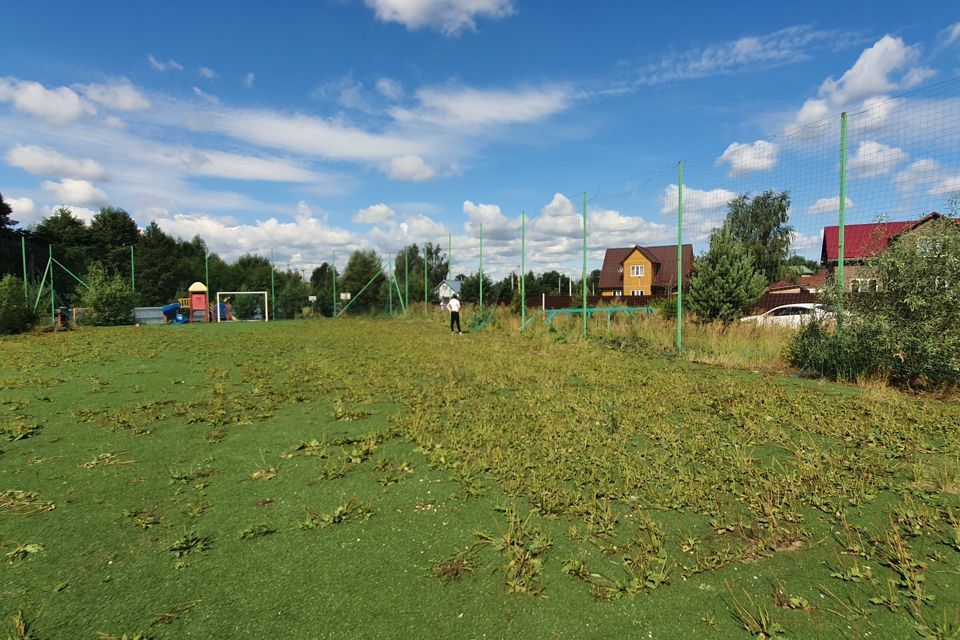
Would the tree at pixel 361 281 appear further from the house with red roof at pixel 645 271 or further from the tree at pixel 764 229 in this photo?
the tree at pixel 764 229

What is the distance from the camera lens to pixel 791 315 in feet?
36.3

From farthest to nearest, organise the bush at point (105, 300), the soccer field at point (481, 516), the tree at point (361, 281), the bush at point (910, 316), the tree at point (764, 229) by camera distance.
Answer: the tree at point (361, 281) < the bush at point (105, 300) < the tree at point (764, 229) < the bush at point (910, 316) < the soccer field at point (481, 516)

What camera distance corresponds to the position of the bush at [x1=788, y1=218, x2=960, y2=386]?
5910mm

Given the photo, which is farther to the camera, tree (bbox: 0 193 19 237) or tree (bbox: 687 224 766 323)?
tree (bbox: 0 193 19 237)

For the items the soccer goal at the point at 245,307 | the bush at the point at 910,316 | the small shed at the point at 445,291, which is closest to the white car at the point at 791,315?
the bush at the point at 910,316

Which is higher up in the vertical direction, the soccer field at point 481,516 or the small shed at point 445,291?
the small shed at point 445,291

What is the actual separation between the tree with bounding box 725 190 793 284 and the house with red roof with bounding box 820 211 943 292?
3.85 feet

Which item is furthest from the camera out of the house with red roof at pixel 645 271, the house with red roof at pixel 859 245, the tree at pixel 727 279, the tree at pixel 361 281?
the tree at pixel 361 281

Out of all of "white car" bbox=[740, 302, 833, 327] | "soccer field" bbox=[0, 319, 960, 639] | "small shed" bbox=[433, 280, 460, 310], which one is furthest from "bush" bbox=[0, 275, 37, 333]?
"white car" bbox=[740, 302, 833, 327]

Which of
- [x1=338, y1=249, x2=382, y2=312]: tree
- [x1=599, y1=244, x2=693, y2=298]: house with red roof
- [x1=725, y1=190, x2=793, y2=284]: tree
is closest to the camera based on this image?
[x1=725, y1=190, x2=793, y2=284]: tree

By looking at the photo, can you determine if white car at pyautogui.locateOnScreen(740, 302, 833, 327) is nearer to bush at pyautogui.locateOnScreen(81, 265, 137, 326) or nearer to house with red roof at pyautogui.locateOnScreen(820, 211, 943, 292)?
house with red roof at pyautogui.locateOnScreen(820, 211, 943, 292)

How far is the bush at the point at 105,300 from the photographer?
18688mm

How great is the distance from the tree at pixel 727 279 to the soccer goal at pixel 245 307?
20.3m

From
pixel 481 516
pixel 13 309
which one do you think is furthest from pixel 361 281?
pixel 481 516
